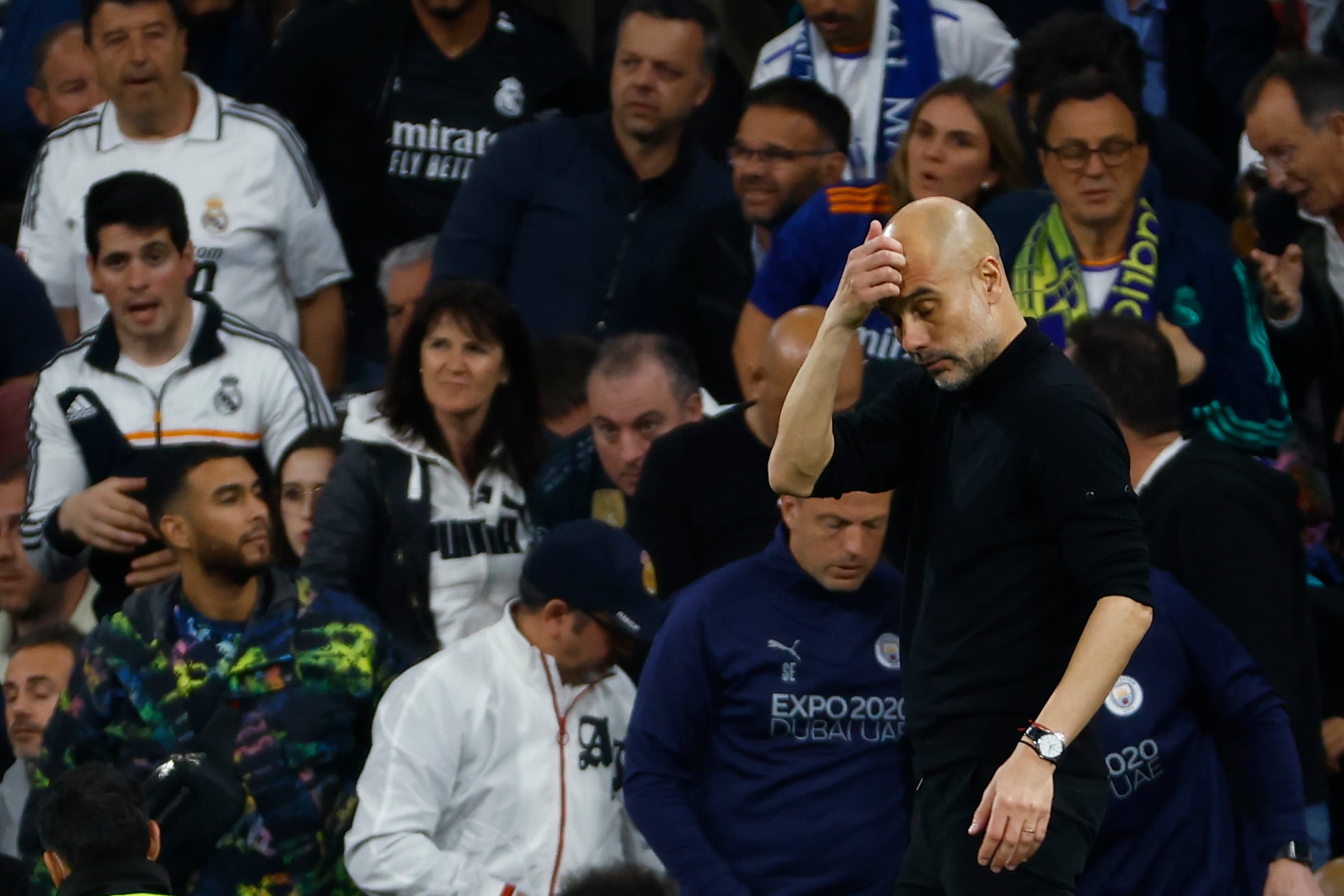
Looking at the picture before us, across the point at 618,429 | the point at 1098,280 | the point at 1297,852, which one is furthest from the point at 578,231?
the point at 1297,852

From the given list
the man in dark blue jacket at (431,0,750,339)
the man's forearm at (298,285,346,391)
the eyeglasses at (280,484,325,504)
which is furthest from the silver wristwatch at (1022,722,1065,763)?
the man's forearm at (298,285,346,391)

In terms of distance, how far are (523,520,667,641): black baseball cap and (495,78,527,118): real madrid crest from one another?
2.76 meters

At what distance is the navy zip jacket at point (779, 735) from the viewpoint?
17.3 feet

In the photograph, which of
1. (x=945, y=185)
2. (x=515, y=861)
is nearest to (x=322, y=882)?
(x=515, y=861)

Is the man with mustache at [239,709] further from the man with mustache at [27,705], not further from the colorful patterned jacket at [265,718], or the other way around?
the man with mustache at [27,705]

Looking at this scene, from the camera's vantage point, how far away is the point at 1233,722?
5285 mm

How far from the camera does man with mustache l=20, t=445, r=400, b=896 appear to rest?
18.1 ft

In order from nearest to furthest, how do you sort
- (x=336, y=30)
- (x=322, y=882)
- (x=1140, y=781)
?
(x=1140, y=781), (x=322, y=882), (x=336, y=30)

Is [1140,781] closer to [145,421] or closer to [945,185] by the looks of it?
[945,185]

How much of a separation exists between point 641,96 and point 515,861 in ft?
9.37

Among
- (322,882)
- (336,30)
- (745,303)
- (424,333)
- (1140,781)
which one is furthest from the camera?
(336,30)

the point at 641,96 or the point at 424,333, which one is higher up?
the point at 641,96

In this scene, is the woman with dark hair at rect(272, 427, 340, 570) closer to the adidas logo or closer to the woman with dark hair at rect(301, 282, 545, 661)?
the woman with dark hair at rect(301, 282, 545, 661)

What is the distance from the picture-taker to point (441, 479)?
20.4 feet
